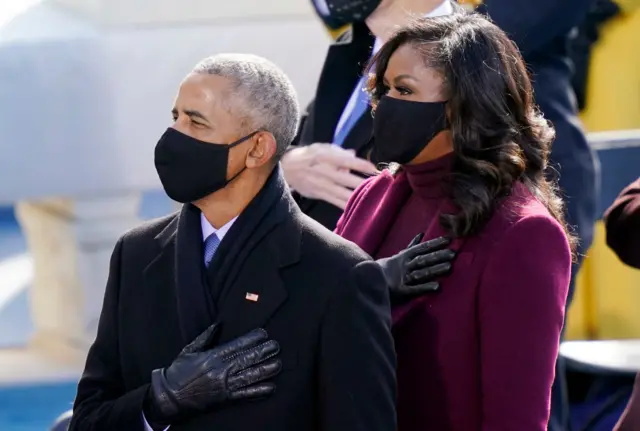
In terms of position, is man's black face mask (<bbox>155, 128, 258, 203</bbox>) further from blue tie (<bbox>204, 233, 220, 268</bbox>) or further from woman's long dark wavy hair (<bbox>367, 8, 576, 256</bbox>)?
woman's long dark wavy hair (<bbox>367, 8, 576, 256</bbox>)

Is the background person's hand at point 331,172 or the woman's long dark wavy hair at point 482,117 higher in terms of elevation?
the woman's long dark wavy hair at point 482,117

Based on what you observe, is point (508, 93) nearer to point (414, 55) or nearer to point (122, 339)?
point (414, 55)

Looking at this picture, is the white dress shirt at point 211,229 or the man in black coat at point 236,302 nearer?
the man in black coat at point 236,302

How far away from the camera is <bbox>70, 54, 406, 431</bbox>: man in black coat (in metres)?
2.48

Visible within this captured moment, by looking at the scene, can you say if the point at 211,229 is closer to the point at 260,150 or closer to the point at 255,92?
the point at 260,150

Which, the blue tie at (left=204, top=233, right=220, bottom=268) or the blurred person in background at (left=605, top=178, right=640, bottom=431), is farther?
the blurred person in background at (left=605, top=178, right=640, bottom=431)

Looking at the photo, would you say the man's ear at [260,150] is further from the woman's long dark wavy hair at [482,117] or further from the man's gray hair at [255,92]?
the woman's long dark wavy hair at [482,117]

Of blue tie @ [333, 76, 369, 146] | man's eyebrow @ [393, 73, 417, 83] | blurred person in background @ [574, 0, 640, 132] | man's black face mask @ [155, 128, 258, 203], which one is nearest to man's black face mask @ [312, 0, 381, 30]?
blue tie @ [333, 76, 369, 146]

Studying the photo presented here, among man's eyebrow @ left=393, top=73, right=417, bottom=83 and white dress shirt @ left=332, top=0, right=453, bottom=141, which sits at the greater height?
man's eyebrow @ left=393, top=73, right=417, bottom=83

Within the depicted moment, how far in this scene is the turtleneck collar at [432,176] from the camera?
8.97ft

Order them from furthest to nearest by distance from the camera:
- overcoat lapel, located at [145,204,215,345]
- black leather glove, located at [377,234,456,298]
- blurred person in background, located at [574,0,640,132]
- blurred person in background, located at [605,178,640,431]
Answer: blurred person in background, located at [574,0,640,132] < blurred person in background, located at [605,178,640,431] < black leather glove, located at [377,234,456,298] < overcoat lapel, located at [145,204,215,345]

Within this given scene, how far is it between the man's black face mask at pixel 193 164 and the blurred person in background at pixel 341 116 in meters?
0.81

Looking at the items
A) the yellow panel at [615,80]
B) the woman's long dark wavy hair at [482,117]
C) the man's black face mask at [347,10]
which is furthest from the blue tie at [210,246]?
the yellow panel at [615,80]

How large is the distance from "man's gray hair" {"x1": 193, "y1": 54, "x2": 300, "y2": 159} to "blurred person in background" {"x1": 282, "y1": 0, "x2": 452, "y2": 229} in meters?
0.71
